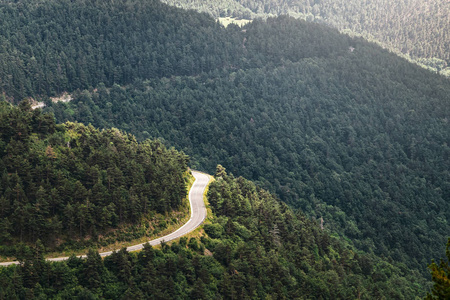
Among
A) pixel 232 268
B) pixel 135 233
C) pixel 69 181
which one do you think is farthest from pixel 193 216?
pixel 69 181

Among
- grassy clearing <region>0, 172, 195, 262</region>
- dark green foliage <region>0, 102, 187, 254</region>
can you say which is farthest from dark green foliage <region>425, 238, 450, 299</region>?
dark green foliage <region>0, 102, 187, 254</region>

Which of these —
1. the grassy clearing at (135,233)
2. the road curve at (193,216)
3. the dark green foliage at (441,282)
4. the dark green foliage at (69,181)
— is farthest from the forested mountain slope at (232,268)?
the dark green foliage at (441,282)

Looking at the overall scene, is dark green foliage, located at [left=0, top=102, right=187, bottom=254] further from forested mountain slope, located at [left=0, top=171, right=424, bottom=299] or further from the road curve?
forested mountain slope, located at [left=0, top=171, right=424, bottom=299]

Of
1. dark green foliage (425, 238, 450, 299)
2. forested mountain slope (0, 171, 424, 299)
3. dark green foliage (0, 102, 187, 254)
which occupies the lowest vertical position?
forested mountain slope (0, 171, 424, 299)

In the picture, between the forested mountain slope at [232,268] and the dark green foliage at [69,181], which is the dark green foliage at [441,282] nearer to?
the forested mountain slope at [232,268]

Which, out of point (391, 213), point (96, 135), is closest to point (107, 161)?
point (96, 135)

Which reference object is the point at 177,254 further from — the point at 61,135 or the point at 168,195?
the point at 61,135

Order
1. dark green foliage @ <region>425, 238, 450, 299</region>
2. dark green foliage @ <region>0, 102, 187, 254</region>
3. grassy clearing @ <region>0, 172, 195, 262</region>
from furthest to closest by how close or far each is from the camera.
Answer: grassy clearing @ <region>0, 172, 195, 262</region>
dark green foliage @ <region>0, 102, 187, 254</region>
dark green foliage @ <region>425, 238, 450, 299</region>
